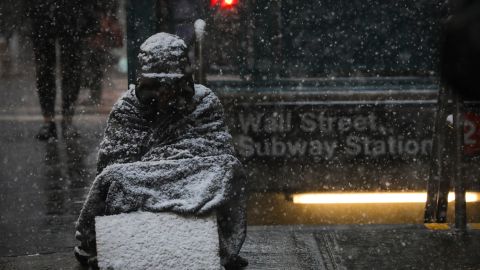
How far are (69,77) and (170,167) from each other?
704 cm

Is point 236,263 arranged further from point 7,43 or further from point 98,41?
point 7,43

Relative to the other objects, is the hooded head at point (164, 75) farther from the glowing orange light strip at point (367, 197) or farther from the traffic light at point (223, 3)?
the traffic light at point (223, 3)

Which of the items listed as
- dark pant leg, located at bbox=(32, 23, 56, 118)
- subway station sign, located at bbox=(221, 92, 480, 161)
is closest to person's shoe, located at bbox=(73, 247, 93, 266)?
subway station sign, located at bbox=(221, 92, 480, 161)

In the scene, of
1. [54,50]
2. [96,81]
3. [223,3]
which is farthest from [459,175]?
[96,81]

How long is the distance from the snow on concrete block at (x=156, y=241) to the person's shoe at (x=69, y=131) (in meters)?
6.71

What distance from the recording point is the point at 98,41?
1320 cm

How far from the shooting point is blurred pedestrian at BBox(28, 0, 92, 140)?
10.2 meters

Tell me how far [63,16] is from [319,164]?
4.94 m

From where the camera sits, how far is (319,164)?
7715 millimetres

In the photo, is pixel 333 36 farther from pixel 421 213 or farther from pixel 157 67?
pixel 157 67

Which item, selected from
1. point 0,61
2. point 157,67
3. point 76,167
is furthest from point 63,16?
point 0,61

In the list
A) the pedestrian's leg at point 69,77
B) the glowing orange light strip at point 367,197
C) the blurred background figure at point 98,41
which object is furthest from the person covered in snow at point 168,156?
the blurred background figure at point 98,41

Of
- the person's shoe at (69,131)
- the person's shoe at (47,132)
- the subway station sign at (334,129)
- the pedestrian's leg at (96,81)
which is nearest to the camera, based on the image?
the subway station sign at (334,129)

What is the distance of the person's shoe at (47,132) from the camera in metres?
10.3
